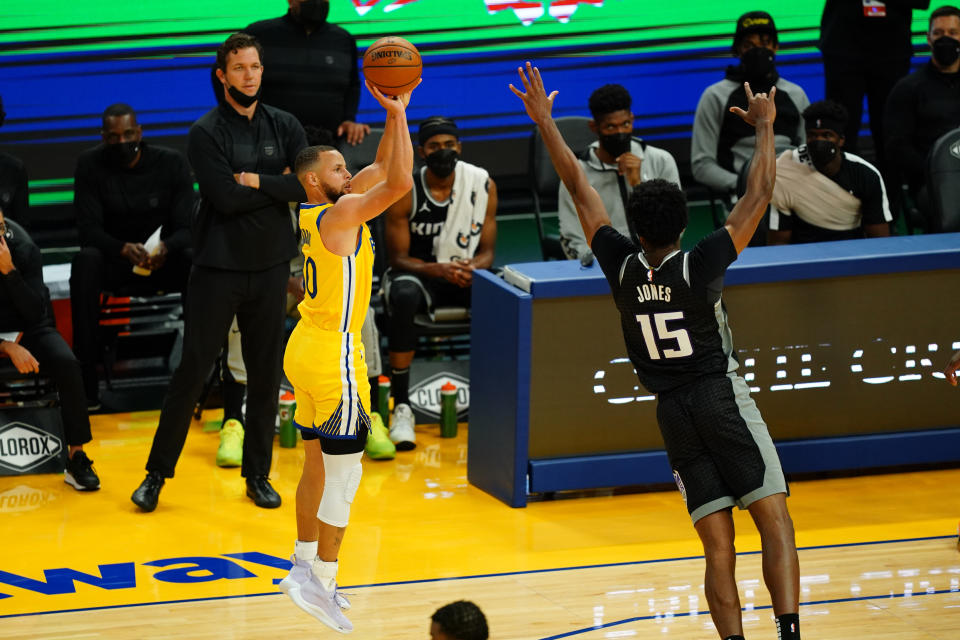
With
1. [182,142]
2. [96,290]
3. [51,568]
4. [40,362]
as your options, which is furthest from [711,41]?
[51,568]

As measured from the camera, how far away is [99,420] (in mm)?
8008

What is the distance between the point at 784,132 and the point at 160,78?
4.36 meters

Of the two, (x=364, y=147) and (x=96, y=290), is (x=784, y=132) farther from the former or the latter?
(x=96, y=290)

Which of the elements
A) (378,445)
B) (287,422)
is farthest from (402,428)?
Answer: (287,422)

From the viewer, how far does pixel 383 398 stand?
775cm

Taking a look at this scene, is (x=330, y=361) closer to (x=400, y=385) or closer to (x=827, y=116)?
(x=400, y=385)

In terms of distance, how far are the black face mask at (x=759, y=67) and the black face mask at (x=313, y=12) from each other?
271cm

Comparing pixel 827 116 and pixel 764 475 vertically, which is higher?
pixel 827 116

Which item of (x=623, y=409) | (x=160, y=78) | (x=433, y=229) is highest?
(x=160, y=78)

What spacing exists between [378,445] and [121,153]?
2420 millimetres

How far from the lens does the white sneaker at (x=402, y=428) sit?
24.7 ft

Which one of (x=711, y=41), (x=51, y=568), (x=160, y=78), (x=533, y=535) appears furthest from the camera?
(x=711, y=41)

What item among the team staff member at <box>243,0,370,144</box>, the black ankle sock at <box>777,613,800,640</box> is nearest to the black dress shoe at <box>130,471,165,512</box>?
the team staff member at <box>243,0,370,144</box>

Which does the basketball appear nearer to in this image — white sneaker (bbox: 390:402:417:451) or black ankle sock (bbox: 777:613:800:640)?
black ankle sock (bbox: 777:613:800:640)
